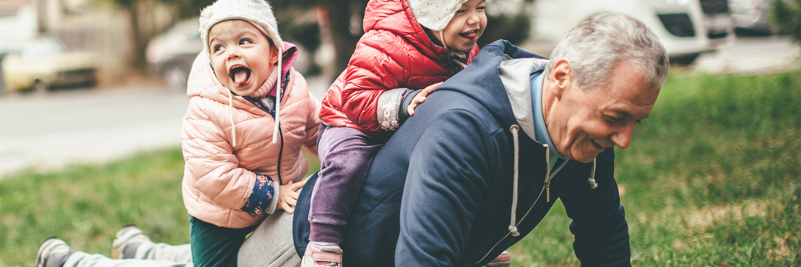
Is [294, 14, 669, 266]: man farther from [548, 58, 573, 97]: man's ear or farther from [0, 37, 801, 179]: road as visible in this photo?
[0, 37, 801, 179]: road

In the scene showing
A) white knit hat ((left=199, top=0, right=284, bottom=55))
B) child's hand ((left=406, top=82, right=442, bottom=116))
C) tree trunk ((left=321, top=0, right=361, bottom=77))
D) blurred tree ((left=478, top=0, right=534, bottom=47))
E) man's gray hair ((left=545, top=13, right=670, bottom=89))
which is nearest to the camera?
man's gray hair ((left=545, top=13, right=670, bottom=89))

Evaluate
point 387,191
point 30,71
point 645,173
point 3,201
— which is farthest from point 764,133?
point 30,71

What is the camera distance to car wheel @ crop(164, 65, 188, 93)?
15.5m

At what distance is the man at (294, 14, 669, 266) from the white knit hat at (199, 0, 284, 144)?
0.49 metres

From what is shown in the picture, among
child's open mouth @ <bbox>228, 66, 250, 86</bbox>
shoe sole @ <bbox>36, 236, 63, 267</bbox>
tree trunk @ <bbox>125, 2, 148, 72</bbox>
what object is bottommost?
tree trunk @ <bbox>125, 2, 148, 72</bbox>

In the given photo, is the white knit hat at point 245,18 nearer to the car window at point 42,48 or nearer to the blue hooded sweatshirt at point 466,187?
the blue hooded sweatshirt at point 466,187

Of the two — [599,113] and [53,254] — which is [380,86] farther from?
[53,254]

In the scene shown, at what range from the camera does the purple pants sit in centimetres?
192

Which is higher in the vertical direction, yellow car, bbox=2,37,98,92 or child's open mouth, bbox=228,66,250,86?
child's open mouth, bbox=228,66,250,86

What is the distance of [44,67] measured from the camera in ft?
56.7

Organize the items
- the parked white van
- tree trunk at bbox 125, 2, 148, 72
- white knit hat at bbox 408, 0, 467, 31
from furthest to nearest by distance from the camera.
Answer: tree trunk at bbox 125, 2, 148, 72 → the parked white van → white knit hat at bbox 408, 0, 467, 31

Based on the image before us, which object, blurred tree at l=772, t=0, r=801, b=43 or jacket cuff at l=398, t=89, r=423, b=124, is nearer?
jacket cuff at l=398, t=89, r=423, b=124

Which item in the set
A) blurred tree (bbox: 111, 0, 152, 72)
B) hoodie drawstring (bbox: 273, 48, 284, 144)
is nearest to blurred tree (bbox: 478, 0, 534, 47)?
hoodie drawstring (bbox: 273, 48, 284, 144)

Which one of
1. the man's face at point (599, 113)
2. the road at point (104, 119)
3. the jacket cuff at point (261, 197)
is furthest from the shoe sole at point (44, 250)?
the road at point (104, 119)
